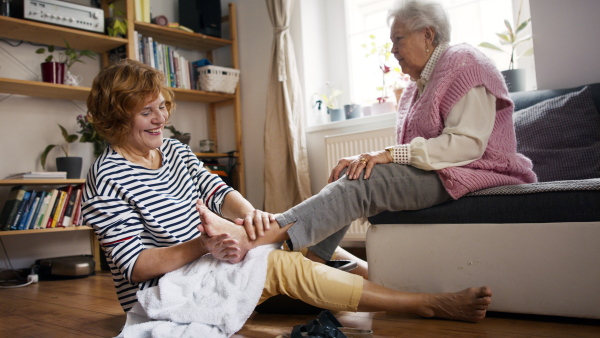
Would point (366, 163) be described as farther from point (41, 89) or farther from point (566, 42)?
point (41, 89)

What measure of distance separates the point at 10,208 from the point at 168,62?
55.1 inches

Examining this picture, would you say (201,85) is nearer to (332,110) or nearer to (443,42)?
(332,110)

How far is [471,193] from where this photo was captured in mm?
1552

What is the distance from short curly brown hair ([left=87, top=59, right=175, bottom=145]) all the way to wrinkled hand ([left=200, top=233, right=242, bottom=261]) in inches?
16.9

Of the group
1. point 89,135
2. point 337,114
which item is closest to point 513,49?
point 337,114

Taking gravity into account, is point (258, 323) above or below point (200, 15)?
below

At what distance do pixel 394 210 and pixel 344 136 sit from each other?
5.62 ft

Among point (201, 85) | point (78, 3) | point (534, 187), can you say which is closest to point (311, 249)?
point (534, 187)

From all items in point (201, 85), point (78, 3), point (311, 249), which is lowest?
point (311, 249)

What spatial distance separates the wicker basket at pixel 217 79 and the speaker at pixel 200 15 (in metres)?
0.29

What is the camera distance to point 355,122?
3.41m

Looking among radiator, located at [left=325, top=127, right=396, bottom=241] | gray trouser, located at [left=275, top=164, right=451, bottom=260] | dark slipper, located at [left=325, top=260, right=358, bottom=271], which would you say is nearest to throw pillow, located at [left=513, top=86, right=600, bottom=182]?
gray trouser, located at [left=275, top=164, right=451, bottom=260]

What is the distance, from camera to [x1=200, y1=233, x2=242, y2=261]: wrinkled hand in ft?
4.42

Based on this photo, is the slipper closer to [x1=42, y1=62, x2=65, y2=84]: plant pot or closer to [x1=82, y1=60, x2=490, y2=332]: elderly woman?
[x1=82, y1=60, x2=490, y2=332]: elderly woman
